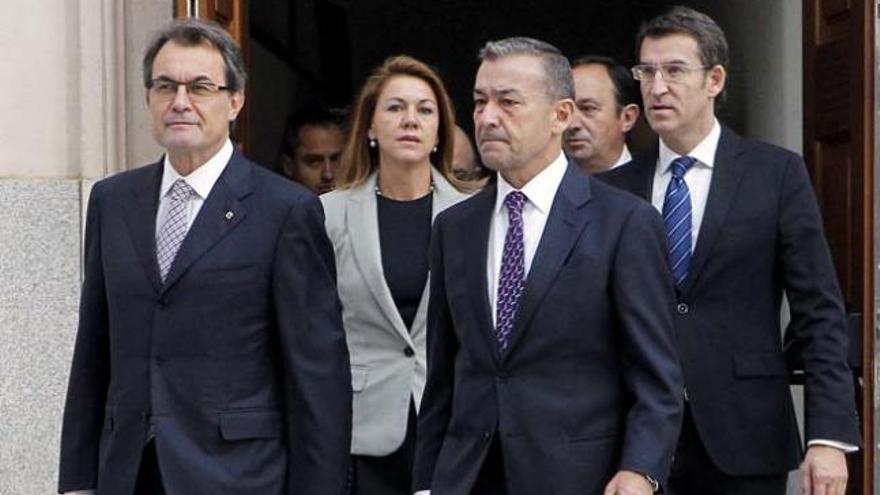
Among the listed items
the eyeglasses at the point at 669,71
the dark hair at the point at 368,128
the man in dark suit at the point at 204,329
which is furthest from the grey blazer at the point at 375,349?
the eyeglasses at the point at 669,71

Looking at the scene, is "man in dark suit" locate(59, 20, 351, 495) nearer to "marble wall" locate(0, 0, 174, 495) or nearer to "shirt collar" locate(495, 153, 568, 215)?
"shirt collar" locate(495, 153, 568, 215)

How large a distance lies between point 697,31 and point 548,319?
1.34 m

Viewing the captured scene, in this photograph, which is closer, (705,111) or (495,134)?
(495,134)

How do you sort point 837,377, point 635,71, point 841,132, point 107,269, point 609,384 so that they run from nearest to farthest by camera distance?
1. point 609,384
2. point 107,269
3. point 837,377
4. point 635,71
5. point 841,132

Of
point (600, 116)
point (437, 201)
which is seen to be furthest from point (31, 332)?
point (600, 116)

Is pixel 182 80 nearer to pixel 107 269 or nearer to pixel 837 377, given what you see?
pixel 107 269

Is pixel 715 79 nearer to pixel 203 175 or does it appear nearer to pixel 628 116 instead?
pixel 628 116

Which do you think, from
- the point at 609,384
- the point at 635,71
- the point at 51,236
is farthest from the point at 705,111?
the point at 51,236

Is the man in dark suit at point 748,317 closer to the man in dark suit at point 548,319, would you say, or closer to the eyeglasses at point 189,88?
the man in dark suit at point 548,319

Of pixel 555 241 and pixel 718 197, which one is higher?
pixel 718 197

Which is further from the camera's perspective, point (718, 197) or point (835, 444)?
point (718, 197)

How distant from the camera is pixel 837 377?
4.94 m

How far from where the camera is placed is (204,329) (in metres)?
4.50

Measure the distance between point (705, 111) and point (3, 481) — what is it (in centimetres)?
279
